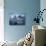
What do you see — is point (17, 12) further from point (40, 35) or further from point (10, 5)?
point (40, 35)

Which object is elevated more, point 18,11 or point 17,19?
point 18,11

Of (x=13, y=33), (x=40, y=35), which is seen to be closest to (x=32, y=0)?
(x=13, y=33)

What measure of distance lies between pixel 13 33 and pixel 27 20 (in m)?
0.78

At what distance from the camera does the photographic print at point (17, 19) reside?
5.26 metres

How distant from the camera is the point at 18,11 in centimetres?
530

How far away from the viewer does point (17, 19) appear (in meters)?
5.30

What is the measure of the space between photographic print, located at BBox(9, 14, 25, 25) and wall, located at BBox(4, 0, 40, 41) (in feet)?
0.41

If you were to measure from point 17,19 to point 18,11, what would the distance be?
33cm

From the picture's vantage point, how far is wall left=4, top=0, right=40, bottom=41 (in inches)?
206

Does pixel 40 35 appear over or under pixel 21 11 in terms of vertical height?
under

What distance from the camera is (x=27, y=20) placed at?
5.36 meters

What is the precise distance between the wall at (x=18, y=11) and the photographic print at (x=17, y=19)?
125 mm

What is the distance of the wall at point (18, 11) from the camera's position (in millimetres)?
5227

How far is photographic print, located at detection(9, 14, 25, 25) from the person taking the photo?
5.26 metres
